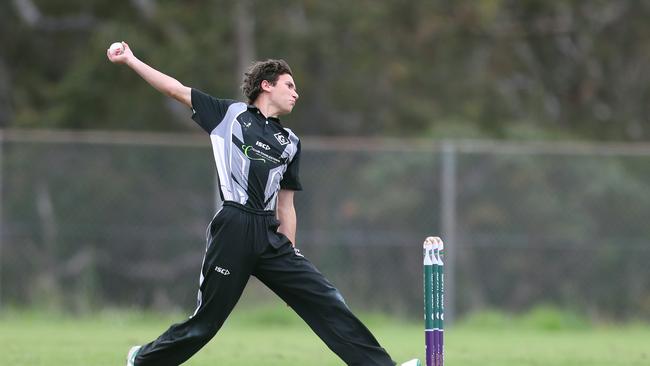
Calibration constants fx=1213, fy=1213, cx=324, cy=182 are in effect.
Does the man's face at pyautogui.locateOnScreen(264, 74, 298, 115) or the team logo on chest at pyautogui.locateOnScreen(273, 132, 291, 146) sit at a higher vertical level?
the man's face at pyautogui.locateOnScreen(264, 74, 298, 115)

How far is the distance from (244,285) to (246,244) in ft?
1.01

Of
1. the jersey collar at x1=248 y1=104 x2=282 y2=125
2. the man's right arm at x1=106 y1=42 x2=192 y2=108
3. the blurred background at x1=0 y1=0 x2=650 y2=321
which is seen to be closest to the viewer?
the man's right arm at x1=106 y1=42 x2=192 y2=108

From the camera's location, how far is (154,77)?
7602mm

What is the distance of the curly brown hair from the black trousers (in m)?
0.83

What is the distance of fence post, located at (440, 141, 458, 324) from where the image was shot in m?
15.8

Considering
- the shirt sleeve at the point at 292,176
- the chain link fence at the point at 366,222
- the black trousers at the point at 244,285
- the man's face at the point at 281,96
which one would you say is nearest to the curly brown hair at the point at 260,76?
the man's face at the point at 281,96

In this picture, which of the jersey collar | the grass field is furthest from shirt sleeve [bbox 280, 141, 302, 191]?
the grass field

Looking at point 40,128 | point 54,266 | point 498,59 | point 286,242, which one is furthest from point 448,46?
point 286,242

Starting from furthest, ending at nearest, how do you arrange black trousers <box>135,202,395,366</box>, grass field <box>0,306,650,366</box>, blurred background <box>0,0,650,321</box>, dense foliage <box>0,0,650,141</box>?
dense foliage <box>0,0,650,141</box>
blurred background <box>0,0,650,321</box>
grass field <box>0,306,650,366</box>
black trousers <box>135,202,395,366</box>

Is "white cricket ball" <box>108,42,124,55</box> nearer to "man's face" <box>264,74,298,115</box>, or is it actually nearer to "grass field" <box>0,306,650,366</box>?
"man's face" <box>264,74,298,115</box>

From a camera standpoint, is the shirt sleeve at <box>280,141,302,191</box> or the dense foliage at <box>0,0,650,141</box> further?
the dense foliage at <box>0,0,650,141</box>

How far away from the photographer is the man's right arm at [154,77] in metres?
7.50

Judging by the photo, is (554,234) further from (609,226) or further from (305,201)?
(305,201)

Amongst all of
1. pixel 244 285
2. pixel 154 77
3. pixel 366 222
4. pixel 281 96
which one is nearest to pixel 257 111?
pixel 281 96
